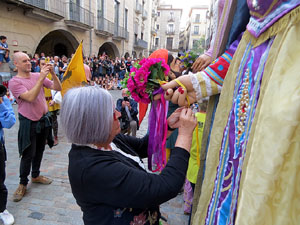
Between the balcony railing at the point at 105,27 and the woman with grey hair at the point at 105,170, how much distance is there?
19.1 m

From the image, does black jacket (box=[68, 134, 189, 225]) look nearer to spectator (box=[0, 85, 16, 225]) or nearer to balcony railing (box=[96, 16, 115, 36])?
spectator (box=[0, 85, 16, 225])

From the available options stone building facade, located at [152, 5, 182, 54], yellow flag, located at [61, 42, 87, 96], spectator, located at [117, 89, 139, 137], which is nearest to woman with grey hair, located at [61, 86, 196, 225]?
yellow flag, located at [61, 42, 87, 96]

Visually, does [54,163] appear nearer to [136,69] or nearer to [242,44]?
[136,69]

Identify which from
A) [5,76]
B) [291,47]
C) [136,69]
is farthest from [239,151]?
[5,76]

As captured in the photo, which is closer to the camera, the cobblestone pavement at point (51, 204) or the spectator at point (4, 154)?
the spectator at point (4, 154)

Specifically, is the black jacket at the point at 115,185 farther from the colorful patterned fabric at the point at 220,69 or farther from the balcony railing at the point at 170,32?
the balcony railing at the point at 170,32

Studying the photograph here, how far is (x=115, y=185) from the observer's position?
3.90ft

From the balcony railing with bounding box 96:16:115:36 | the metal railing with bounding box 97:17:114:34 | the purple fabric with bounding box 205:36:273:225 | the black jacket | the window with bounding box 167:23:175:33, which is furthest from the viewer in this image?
the window with bounding box 167:23:175:33

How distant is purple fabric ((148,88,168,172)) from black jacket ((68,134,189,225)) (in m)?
0.24

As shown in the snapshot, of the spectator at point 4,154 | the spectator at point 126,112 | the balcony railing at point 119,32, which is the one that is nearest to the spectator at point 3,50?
the spectator at point 126,112

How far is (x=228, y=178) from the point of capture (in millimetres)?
1026

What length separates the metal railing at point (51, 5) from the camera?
467 inches

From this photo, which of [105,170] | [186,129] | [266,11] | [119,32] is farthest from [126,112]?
[119,32]

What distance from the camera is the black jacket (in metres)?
1.20
